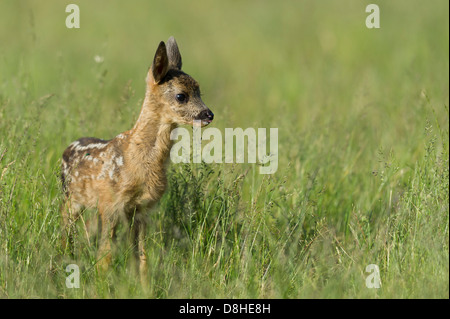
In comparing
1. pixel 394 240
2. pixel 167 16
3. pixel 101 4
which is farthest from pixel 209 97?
pixel 394 240

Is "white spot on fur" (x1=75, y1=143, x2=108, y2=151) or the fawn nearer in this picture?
the fawn

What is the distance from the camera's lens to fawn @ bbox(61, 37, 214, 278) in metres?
5.47

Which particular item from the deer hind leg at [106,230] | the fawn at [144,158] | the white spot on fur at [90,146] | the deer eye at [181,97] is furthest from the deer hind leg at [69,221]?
the deer eye at [181,97]

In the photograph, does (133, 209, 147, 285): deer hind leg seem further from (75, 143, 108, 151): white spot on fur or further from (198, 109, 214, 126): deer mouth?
(198, 109, 214, 126): deer mouth

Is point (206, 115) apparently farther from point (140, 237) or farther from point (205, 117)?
point (140, 237)

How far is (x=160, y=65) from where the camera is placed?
5.48 meters

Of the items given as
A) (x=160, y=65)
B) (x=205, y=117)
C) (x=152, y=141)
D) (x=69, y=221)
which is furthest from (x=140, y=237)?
(x=160, y=65)

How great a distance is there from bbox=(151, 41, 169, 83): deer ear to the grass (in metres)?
0.87

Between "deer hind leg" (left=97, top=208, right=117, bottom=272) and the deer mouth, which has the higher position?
the deer mouth

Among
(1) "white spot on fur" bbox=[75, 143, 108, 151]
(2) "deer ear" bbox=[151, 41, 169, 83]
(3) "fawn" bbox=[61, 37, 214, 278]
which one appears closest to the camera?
(2) "deer ear" bbox=[151, 41, 169, 83]

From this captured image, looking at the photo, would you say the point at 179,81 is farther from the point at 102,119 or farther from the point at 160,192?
the point at 102,119

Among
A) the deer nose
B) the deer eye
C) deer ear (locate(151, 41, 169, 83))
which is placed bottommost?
the deer nose

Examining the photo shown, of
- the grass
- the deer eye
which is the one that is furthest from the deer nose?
the grass

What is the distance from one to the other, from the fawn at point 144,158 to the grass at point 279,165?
221 mm
